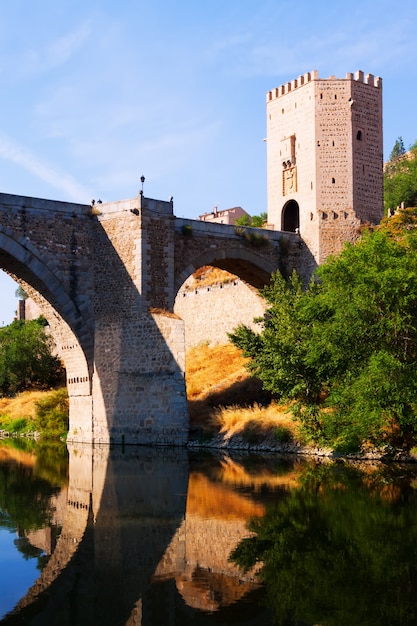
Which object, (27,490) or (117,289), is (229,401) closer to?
(117,289)

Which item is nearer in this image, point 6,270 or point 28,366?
point 6,270

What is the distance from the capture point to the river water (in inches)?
261

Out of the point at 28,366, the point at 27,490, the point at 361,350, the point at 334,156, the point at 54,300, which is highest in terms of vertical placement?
the point at 334,156

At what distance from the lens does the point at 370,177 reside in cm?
3070

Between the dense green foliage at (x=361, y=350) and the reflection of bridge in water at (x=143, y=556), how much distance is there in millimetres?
4169

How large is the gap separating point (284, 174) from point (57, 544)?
24737 mm

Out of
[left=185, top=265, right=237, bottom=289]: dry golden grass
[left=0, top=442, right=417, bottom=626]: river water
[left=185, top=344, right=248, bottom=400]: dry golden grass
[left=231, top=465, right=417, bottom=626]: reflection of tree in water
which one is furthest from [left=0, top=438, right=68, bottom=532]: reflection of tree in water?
[left=185, top=265, right=237, bottom=289]: dry golden grass

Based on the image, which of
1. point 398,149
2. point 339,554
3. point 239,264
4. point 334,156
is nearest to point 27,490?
point 339,554

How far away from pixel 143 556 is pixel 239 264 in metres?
20.5

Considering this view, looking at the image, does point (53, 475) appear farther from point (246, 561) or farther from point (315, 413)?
point (246, 561)

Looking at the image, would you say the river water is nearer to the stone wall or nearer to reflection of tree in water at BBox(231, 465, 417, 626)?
reflection of tree in water at BBox(231, 465, 417, 626)

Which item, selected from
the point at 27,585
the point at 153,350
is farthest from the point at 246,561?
the point at 153,350

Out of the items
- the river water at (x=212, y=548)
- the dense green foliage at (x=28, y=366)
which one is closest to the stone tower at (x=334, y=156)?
the dense green foliage at (x=28, y=366)

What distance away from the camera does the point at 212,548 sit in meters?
8.80
